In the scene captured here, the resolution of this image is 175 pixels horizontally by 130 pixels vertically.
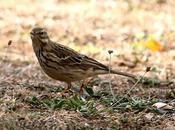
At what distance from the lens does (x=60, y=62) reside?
801 centimetres

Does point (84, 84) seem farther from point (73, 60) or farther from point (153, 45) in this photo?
point (153, 45)

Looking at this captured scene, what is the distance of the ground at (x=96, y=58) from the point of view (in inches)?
270

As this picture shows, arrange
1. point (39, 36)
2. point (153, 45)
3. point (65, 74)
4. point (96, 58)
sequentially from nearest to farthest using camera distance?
point (65, 74)
point (39, 36)
point (96, 58)
point (153, 45)

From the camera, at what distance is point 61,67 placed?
26.2 feet

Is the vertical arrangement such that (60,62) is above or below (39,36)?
below

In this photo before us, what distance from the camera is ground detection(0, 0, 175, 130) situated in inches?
270

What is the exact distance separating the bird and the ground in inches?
8.3

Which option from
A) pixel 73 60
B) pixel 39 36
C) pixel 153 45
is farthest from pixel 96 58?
pixel 39 36

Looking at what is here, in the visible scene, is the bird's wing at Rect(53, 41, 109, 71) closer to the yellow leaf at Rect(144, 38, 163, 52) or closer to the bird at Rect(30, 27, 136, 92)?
the bird at Rect(30, 27, 136, 92)

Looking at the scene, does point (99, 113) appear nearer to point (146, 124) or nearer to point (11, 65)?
point (146, 124)

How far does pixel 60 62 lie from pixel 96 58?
3975 mm

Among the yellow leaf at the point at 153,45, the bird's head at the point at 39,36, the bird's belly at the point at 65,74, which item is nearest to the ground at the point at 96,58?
the yellow leaf at the point at 153,45

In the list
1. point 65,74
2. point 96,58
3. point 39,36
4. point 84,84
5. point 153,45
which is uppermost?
point 39,36

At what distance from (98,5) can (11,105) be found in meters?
9.17
